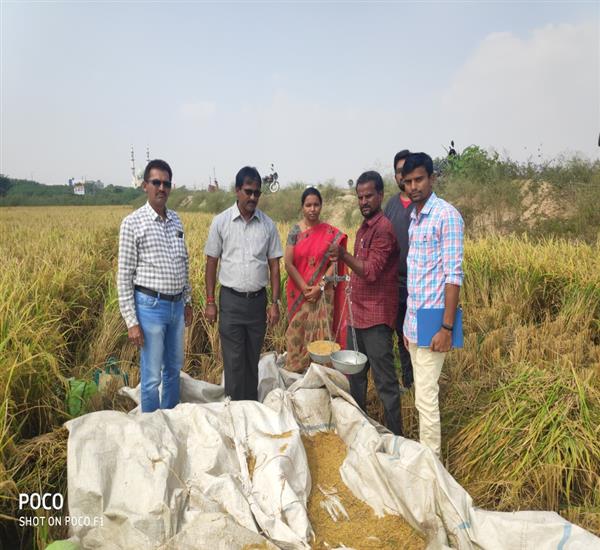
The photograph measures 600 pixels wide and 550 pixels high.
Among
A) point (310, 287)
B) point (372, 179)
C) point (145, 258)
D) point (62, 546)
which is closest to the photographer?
point (62, 546)

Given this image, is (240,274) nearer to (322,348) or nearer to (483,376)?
(322,348)

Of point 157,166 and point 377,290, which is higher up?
point 157,166

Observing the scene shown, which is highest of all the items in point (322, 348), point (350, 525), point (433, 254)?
point (433, 254)

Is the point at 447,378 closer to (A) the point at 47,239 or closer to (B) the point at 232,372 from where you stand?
(B) the point at 232,372

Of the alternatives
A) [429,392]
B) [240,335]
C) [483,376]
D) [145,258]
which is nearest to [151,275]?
[145,258]

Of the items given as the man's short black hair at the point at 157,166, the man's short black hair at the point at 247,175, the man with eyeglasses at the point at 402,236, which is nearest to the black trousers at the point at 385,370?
the man with eyeglasses at the point at 402,236

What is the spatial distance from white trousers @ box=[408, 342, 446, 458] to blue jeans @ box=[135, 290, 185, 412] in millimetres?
1435

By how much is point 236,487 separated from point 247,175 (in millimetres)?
1707

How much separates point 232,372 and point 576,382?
198cm

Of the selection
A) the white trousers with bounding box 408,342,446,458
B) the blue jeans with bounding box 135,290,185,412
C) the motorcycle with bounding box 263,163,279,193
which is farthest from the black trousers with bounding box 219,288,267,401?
the motorcycle with bounding box 263,163,279,193

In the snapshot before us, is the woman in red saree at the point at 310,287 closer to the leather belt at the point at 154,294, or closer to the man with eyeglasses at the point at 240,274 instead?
the man with eyeglasses at the point at 240,274

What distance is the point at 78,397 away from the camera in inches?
81.0

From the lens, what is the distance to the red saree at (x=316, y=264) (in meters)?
3.04

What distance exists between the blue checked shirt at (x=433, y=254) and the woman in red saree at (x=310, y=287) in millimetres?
1055
